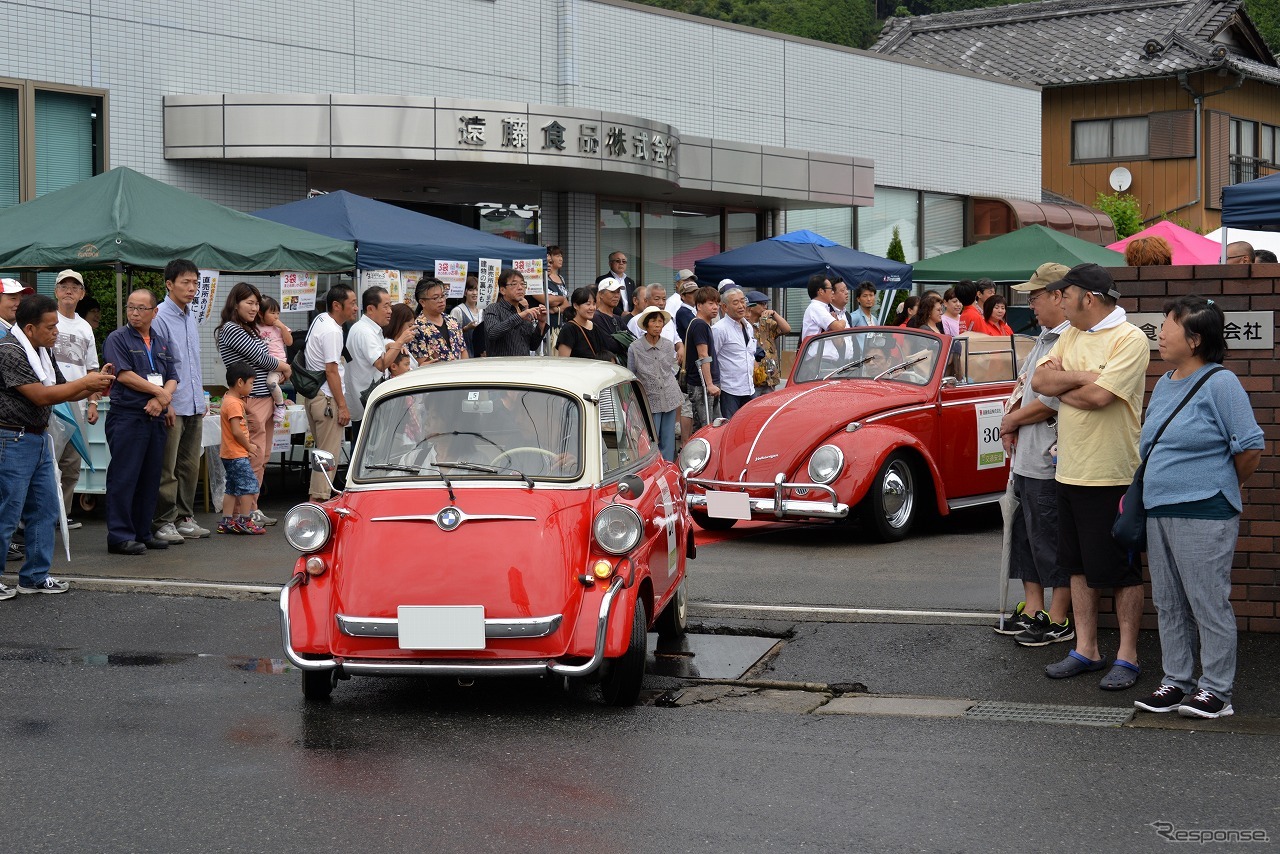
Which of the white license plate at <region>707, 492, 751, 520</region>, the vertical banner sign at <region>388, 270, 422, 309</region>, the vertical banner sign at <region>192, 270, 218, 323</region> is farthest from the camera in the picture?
the vertical banner sign at <region>388, 270, 422, 309</region>

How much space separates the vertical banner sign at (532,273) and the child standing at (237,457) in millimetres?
4245

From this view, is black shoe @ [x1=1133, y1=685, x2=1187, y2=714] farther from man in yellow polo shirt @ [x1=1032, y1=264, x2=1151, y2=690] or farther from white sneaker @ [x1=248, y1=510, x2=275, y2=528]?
white sneaker @ [x1=248, y1=510, x2=275, y2=528]

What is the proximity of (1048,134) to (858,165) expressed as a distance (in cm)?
1529

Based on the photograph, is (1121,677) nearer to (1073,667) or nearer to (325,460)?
(1073,667)

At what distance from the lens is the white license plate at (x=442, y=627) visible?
6156mm

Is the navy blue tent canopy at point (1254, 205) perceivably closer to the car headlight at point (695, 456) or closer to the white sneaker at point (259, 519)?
the car headlight at point (695, 456)

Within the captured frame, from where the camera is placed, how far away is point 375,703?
21.8ft

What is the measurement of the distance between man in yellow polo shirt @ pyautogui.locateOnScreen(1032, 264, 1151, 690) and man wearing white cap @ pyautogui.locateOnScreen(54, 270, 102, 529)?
7.69 metres

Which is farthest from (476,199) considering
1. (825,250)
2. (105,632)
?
(105,632)

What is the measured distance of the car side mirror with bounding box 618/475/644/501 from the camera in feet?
22.6

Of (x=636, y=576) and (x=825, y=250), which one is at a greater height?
(x=825, y=250)

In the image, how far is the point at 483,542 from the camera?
6352 millimetres

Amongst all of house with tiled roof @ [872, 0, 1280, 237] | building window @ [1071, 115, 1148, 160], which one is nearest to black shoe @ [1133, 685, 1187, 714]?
house with tiled roof @ [872, 0, 1280, 237]

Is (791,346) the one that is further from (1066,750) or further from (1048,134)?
(1066,750)
